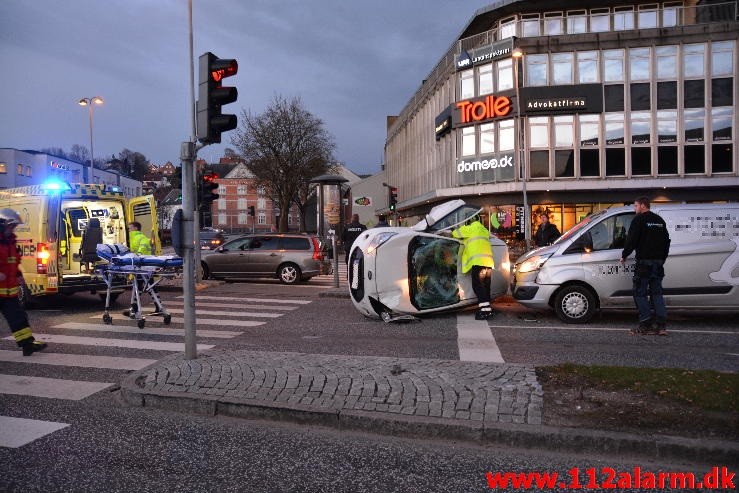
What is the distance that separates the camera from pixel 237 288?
15.9 meters

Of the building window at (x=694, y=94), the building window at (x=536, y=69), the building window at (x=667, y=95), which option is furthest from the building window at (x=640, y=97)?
the building window at (x=536, y=69)

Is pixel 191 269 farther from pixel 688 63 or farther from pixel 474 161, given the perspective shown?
pixel 688 63

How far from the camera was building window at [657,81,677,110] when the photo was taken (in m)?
32.0

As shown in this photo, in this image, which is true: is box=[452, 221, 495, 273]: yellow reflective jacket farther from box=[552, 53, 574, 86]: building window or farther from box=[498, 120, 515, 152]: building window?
box=[552, 53, 574, 86]: building window

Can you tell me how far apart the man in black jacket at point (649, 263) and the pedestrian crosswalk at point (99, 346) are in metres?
6.06

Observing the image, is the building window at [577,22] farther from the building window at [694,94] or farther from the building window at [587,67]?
the building window at [694,94]

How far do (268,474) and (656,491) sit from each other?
8.05 feet

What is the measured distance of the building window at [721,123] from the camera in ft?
103

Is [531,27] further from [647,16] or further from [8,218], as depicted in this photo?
[8,218]

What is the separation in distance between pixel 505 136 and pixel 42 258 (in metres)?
28.1

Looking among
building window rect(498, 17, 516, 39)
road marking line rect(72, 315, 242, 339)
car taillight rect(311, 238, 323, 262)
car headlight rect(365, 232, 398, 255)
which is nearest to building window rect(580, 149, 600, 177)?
building window rect(498, 17, 516, 39)

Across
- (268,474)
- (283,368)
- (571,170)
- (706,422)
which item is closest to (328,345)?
(283,368)

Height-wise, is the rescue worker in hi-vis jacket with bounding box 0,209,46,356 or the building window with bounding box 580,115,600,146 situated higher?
the building window with bounding box 580,115,600,146

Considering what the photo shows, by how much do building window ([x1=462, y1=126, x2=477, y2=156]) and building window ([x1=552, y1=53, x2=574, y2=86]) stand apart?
561 centimetres
